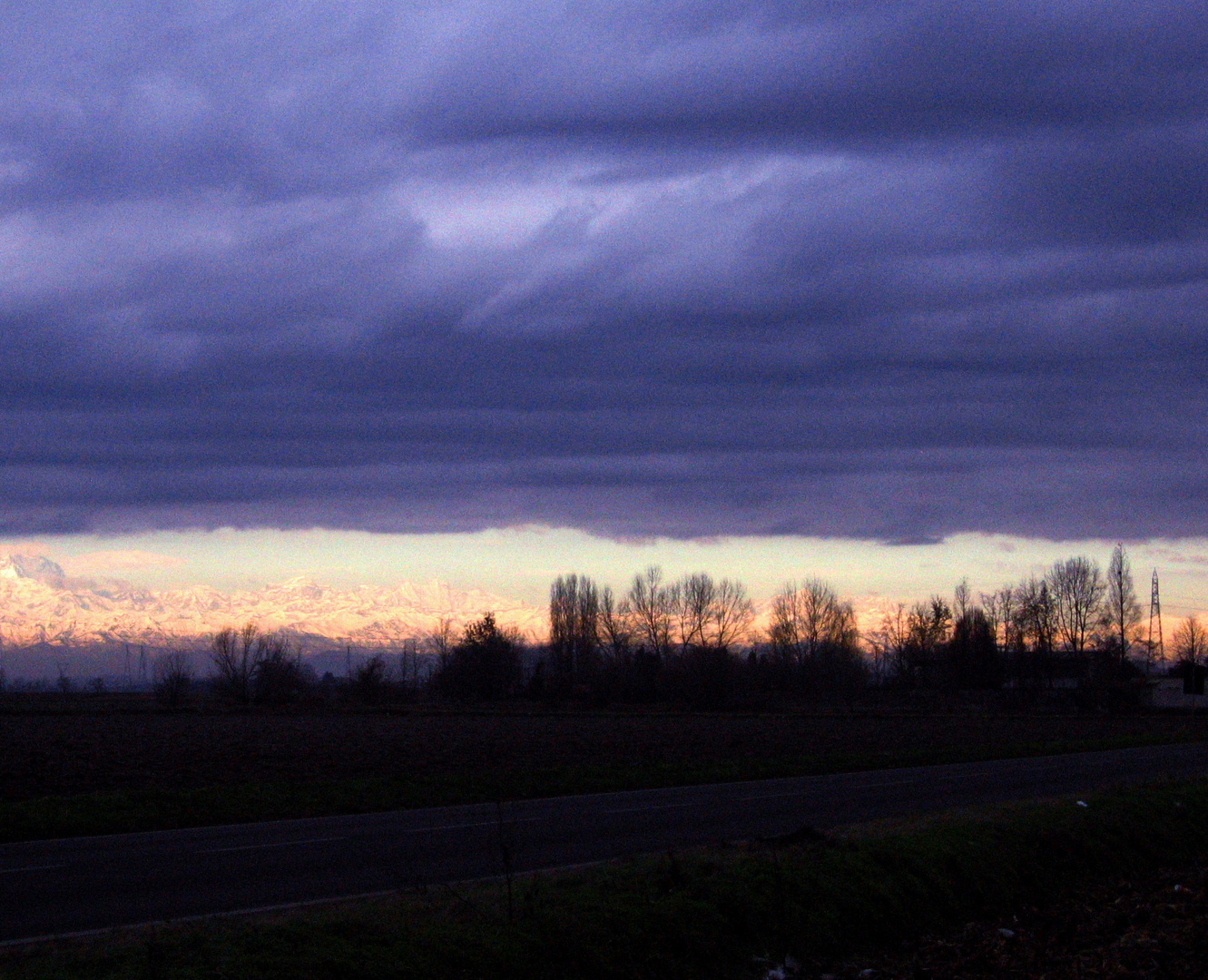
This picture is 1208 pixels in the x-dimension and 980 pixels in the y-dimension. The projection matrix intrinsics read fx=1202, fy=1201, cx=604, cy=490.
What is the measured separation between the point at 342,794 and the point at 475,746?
16.8 metres

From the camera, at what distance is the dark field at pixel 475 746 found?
2984 centimetres

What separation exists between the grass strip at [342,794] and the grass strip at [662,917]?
31.2 ft

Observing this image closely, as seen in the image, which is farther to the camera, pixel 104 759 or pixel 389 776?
pixel 104 759

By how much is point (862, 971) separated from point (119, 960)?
662 cm

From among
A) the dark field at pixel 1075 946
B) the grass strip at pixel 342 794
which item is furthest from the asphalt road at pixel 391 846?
the dark field at pixel 1075 946

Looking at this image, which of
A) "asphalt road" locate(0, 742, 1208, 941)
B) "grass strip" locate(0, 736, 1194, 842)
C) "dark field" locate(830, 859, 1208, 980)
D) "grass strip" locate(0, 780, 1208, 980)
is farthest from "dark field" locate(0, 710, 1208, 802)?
"dark field" locate(830, 859, 1208, 980)

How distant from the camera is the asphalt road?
42.4 ft

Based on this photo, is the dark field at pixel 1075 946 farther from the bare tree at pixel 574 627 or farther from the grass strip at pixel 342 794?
the bare tree at pixel 574 627

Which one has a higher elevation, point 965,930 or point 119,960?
point 119,960

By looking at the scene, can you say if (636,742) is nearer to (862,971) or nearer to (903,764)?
(903,764)

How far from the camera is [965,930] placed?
13.3 meters

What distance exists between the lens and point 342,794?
25047mm

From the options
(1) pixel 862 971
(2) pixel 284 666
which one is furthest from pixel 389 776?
(2) pixel 284 666

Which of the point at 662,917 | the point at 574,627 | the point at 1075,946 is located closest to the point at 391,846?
the point at 662,917
